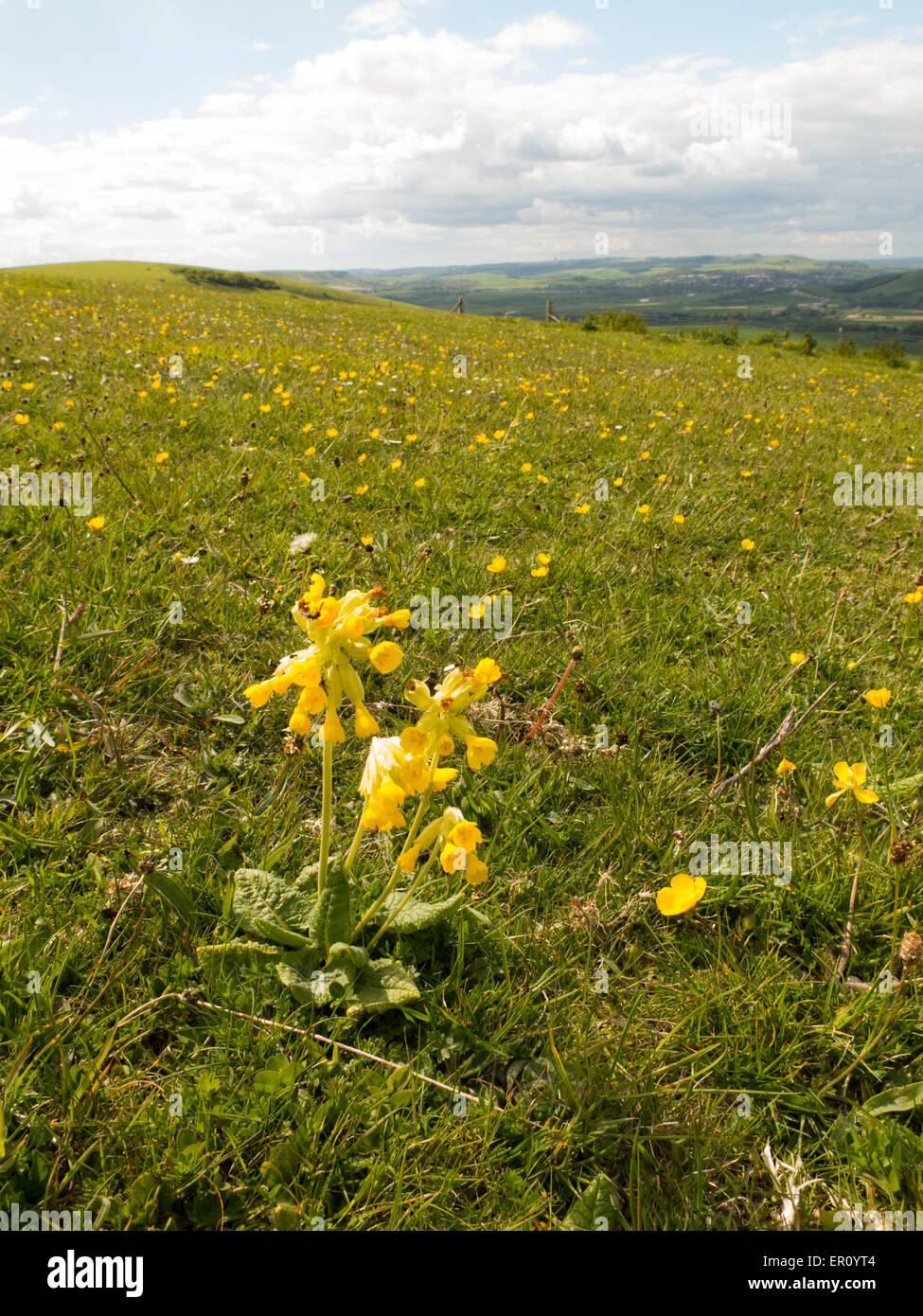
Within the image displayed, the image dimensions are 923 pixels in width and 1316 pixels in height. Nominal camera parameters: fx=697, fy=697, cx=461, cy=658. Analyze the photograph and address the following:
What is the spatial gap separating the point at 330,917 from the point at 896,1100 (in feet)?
4.79

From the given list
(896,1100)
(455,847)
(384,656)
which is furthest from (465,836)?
(896,1100)

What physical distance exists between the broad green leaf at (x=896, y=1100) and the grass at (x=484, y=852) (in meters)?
0.02

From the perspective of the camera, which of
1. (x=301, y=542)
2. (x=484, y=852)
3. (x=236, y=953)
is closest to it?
(x=236, y=953)

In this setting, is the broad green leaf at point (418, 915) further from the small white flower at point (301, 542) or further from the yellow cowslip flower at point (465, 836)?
the small white flower at point (301, 542)

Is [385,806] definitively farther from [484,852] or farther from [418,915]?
[484,852]

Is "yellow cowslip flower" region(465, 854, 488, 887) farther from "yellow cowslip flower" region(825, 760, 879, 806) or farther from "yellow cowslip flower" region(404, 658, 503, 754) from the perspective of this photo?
"yellow cowslip flower" region(825, 760, 879, 806)

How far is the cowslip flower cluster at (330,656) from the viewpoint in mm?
1444

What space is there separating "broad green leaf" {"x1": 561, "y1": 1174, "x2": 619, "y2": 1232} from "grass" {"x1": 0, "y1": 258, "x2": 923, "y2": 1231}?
0.20ft

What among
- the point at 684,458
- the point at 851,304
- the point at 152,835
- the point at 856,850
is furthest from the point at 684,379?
the point at 851,304

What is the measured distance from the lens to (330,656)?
147 centimetres

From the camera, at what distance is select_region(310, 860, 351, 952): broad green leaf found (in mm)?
1823

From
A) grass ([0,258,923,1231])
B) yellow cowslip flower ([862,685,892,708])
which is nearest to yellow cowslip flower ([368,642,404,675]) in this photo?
grass ([0,258,923,1231])

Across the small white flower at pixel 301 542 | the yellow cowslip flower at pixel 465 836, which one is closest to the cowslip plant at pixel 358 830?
the yellow cowslip flower at pixel 465 836

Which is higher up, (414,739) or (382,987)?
(414,739)
